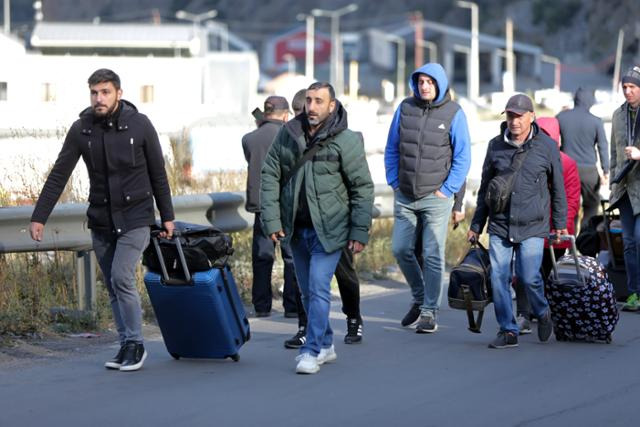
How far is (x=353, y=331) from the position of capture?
9.38 meters

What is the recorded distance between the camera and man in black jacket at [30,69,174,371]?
26.4 feet

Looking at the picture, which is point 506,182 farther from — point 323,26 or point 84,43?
point 323,26

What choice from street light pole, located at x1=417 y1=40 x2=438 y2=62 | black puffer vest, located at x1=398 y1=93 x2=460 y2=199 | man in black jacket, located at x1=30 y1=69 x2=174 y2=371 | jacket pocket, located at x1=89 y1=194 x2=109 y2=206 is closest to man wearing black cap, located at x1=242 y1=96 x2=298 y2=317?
black puffer vest, located at x1=398 y1=93 x2=460 y2=199

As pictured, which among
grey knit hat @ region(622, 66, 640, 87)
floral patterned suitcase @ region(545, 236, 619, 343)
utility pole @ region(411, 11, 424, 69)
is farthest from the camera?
utility pole @ region(411, 11, 424, 69)

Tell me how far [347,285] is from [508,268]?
114 cm

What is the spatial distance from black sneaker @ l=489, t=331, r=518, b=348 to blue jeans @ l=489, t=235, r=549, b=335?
0.09 ft

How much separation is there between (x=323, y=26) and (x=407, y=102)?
452 feet

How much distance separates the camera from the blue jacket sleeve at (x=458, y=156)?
9875 mm

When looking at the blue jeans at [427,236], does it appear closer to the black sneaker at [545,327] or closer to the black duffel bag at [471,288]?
the black duffel bag at [471,288]

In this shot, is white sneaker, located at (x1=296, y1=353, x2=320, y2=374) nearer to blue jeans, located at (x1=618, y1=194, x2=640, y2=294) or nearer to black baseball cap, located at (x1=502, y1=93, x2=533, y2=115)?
black baseball cap, located at (x1=502, y1=93, x2=533, y2=115)

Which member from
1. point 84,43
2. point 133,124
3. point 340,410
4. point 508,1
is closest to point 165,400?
point 340,410

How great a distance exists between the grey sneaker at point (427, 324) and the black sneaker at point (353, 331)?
0.69 meters

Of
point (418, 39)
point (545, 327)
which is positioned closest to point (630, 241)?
point (545, 327)

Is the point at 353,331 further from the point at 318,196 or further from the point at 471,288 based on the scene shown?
the point at 318,196
